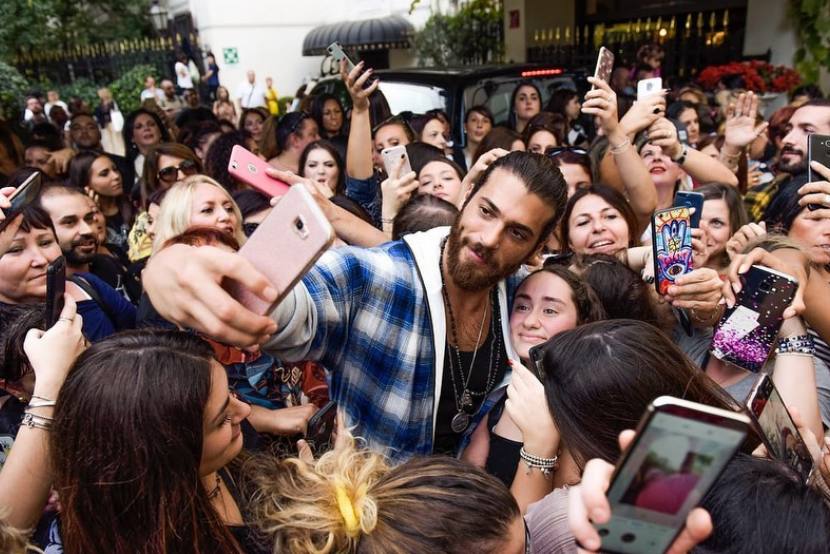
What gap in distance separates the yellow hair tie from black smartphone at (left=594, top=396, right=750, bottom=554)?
49cm

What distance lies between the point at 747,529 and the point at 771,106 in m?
7.86

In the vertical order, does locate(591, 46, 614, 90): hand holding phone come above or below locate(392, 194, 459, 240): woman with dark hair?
above

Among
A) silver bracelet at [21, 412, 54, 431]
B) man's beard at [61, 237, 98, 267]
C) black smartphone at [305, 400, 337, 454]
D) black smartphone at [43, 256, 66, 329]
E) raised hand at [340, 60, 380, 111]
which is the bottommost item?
black smartphone at [305, 400, 337, 454]

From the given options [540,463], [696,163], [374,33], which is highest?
[374,33]

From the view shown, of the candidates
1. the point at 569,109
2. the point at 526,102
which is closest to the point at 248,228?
the point at 526,102

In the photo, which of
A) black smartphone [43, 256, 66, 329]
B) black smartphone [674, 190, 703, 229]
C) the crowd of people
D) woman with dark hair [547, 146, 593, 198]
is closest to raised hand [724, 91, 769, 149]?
the crowd of people

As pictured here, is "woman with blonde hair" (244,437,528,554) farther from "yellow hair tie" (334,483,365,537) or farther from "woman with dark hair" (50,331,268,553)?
"woman with dark hair" (50,331,268,553)

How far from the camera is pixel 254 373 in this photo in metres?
2.28

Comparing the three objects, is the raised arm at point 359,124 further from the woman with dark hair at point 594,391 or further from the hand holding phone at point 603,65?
the woman with dark hair at point 594,391

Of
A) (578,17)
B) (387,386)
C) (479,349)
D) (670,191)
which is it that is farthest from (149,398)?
(578,17)

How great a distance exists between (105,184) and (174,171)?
25.5 inches

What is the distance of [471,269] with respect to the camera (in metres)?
1.89

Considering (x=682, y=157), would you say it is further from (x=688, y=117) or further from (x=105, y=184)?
(x=105, y=184)

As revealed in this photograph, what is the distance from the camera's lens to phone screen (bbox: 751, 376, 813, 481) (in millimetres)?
1336
